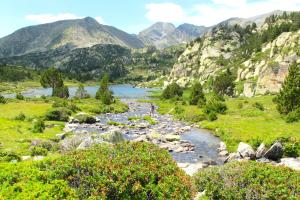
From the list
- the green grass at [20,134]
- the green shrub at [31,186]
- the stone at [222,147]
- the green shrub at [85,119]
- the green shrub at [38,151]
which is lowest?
the stone at [222,147]

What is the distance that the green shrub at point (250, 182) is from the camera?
67.7ft

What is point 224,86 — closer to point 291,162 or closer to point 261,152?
point 261,152

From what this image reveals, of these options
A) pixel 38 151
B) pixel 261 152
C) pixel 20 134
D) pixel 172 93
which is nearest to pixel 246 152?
pixel 261 152

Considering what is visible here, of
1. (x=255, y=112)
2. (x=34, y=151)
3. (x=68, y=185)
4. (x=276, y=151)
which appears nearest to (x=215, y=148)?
(x=276, y=151)

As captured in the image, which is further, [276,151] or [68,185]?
[276,151]

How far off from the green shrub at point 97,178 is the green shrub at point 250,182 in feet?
6.69

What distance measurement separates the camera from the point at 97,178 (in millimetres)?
19250

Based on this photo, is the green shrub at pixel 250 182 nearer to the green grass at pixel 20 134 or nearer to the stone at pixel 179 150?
the green grass at pixel 20 134

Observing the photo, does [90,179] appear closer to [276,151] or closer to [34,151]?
[34,151]

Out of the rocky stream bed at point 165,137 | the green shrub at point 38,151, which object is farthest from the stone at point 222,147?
the green shrub at point 38,151

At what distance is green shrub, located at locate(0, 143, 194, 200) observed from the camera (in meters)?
18.0

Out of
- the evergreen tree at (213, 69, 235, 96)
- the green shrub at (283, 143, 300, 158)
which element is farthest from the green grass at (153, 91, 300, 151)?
the evergreen tree at (213, 69, 235, 96)

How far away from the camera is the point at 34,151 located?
137 feet

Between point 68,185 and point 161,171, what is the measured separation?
546 centimetres
